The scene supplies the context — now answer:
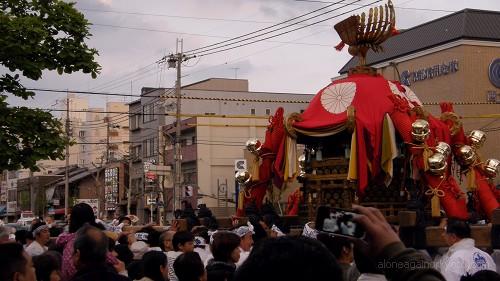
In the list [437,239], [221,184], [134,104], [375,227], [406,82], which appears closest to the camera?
[375,227]

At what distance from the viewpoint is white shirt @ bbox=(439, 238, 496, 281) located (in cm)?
703

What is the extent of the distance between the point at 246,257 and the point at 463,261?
381cm

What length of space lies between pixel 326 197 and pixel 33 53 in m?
6.24

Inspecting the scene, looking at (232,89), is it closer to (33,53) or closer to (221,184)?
(221,184)

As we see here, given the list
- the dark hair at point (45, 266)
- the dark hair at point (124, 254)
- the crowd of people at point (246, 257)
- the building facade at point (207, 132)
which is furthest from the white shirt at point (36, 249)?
the building facade at point (207, 132)

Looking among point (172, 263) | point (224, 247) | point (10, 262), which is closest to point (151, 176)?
point (172, 263)

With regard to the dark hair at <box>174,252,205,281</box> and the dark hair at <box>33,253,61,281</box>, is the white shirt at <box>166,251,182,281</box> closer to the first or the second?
the dark hair at <box>174,252,205,281</box>

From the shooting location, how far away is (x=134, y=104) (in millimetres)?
60188

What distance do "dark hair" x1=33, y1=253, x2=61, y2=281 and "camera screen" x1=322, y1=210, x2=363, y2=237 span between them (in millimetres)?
3598

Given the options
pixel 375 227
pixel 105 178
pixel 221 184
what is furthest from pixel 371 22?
pixel 105 178

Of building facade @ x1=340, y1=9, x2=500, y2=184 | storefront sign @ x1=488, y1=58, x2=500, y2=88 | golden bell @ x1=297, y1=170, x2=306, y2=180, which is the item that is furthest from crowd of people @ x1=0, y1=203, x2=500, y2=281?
storefront sign @ x1=488, y1=58, x2=500, y2=88

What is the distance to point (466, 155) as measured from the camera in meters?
14.1

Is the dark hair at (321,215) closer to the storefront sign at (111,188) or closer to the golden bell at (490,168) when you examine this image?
the golden bell at (490,168)

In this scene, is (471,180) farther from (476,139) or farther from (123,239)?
(123,239)
